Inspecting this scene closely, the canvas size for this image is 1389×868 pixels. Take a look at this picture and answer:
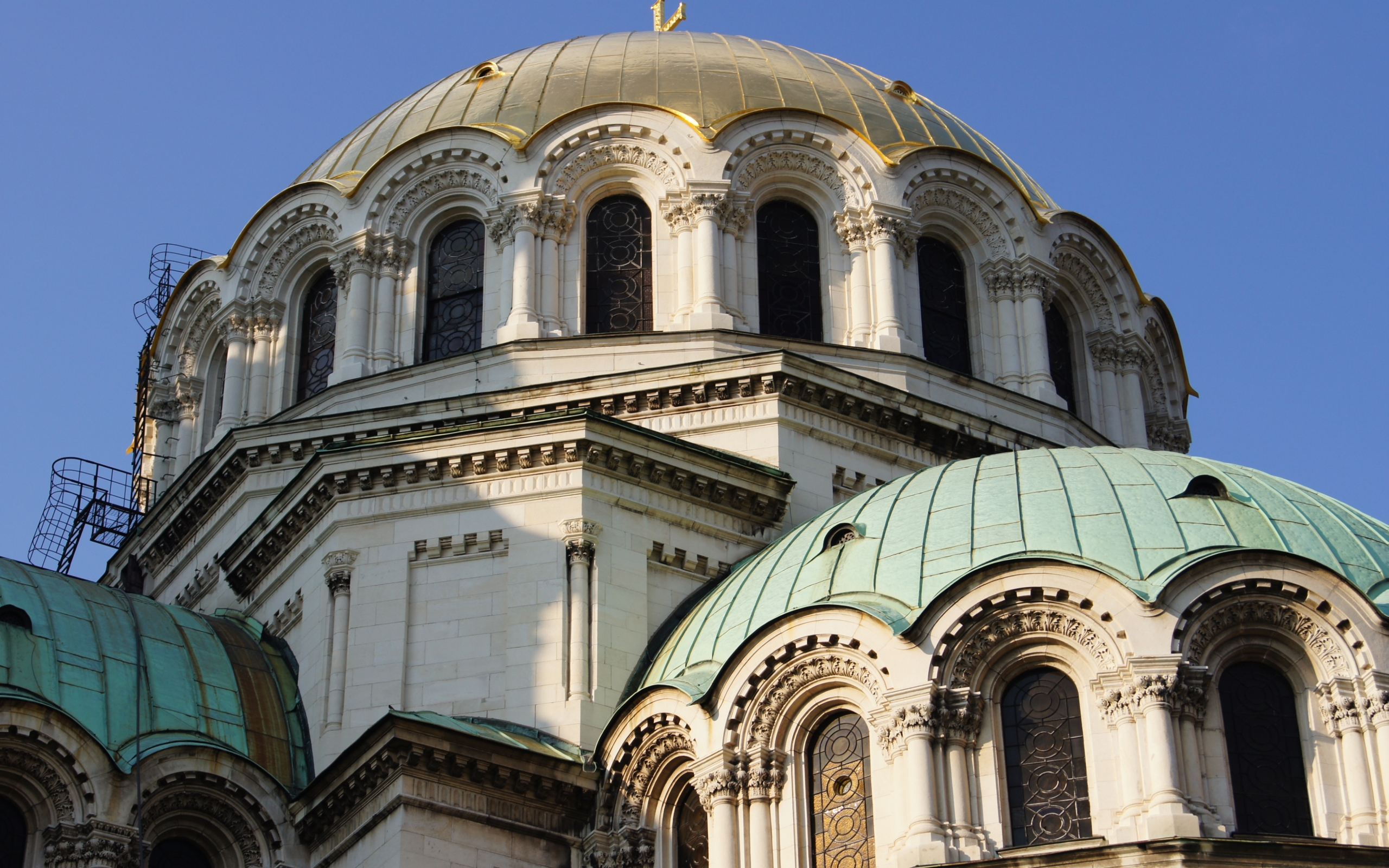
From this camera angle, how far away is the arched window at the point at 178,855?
78.1ft

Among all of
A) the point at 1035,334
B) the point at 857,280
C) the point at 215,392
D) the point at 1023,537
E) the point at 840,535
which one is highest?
the point at 215,392

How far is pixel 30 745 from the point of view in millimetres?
23125

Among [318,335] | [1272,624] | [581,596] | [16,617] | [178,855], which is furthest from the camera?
[318,335]

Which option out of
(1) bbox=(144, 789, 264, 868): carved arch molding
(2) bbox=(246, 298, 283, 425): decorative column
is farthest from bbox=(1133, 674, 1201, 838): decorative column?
(2) bbox=(246, 298, 283, 425): decorative column

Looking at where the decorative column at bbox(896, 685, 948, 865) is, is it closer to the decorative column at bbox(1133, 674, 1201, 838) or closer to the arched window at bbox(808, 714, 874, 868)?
the arched window at bbox(808, 714, 874, 868)

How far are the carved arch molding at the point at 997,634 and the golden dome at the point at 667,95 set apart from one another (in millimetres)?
12017

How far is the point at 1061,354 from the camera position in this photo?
3419 centimetres

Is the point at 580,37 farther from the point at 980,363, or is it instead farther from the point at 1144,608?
the point at 1144,608

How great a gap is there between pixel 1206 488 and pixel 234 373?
15651 millimetres

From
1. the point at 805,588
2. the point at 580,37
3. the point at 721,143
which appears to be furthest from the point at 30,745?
the point at 580,37

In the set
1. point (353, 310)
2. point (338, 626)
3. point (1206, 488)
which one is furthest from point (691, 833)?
point (353, 310)

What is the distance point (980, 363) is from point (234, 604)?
1103cm

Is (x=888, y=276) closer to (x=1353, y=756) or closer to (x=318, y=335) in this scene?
(x=318, y=335)

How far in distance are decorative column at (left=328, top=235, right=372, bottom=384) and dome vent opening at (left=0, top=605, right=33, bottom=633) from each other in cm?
737
